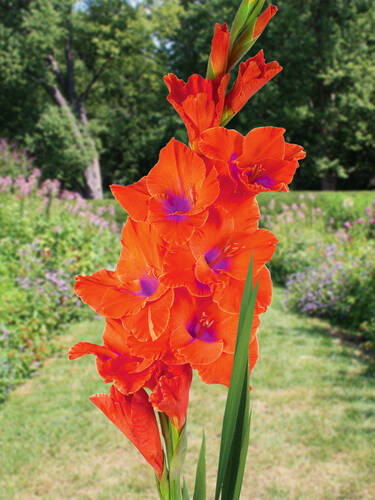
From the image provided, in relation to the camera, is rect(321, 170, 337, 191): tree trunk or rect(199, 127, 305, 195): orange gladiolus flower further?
rect(321, 170, 337, 191): tree trunk

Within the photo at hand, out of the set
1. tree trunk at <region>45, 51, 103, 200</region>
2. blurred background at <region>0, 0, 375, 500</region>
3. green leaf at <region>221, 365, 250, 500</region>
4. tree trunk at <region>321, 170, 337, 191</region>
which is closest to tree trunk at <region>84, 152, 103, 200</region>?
tree trunk at <region>45, 51, 103, 200</region>

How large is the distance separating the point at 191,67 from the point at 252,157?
74.1ft


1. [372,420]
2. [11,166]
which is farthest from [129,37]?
[372,420]

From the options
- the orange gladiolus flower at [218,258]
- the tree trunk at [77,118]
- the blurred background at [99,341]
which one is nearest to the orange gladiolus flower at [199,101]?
the orange gladiolus flower at [218,258]

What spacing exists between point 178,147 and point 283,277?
7.84 metres

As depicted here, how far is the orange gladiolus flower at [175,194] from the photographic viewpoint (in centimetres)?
58

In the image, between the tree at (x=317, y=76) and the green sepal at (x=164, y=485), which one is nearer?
the green sepal at (x=164, y=485)

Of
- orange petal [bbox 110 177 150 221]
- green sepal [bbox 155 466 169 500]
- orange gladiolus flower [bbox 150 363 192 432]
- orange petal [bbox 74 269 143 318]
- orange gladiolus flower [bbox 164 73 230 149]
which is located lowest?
green sepal [bbox 155 466 169 500]

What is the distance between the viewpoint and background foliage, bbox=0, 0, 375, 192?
1770 centimetres

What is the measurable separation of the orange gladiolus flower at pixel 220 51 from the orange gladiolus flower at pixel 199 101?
11 mm

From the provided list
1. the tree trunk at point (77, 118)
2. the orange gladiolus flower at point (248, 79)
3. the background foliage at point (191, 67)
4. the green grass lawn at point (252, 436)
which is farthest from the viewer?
the tree trunk at point (77, 118)

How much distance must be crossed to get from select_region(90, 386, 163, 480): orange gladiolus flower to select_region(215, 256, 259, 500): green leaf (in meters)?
0.11

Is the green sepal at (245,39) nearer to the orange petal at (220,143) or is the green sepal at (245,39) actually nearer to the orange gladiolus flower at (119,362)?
the orange petal at (220,143)

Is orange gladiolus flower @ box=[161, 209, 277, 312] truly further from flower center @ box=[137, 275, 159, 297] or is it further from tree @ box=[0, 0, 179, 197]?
tree @ box=[0, 0, 179, 197]
